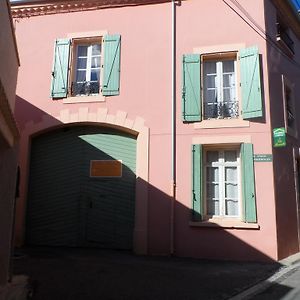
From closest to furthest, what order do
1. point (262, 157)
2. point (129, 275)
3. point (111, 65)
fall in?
1. point (129, 275)
2. point (262, 157)
3. point (111, 65)

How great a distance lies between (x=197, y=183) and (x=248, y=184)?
4.03 feet

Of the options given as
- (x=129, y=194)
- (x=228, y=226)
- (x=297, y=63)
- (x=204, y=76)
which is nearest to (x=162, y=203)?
(x=129, y=194)

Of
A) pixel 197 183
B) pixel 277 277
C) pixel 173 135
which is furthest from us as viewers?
pixel 173 135

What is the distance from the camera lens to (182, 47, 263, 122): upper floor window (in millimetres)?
11922

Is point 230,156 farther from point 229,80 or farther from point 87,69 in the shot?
point 87,69

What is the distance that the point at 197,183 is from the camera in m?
11.8

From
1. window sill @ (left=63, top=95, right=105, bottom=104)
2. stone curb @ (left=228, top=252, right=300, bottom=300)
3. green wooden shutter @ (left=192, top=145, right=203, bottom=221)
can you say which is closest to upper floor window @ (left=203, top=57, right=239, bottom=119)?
green wooden shutter @ (left=192, top=145, right=203, bottom=221)

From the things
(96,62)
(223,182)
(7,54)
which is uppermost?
(96,62)

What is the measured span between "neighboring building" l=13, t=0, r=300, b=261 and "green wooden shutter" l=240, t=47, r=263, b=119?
0.11 feet

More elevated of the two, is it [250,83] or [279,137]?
[250,83]

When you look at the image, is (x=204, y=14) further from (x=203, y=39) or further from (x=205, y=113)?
(x=205, y=113)

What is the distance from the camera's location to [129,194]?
40.7 feet

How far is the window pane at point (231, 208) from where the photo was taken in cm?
1181

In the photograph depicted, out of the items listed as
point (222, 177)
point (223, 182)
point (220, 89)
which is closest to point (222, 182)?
point (223, 182)
